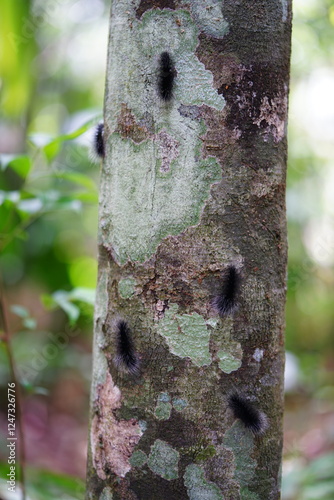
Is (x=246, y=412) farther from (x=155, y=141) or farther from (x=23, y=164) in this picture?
Result: (x=23, y=164)

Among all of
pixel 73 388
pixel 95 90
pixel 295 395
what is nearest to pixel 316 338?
pixel 295 395

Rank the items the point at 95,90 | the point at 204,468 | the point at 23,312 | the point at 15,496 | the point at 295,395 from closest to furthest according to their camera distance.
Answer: the point at 204,468 < the point at 23,312 < the point at 15,496 < the point at 295,395 < the point at 95,90

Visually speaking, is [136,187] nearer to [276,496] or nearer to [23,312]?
[276,496]

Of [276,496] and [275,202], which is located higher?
[275,202]

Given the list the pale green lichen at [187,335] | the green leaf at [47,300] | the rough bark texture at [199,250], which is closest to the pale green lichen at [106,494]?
the rough bark texture at [199,250]

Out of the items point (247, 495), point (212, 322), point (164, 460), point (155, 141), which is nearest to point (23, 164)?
point (155, 141)

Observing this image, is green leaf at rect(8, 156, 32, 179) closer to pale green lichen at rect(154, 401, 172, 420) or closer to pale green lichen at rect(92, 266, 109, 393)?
pale green lichen at rect(92, 266, 109, 393)
